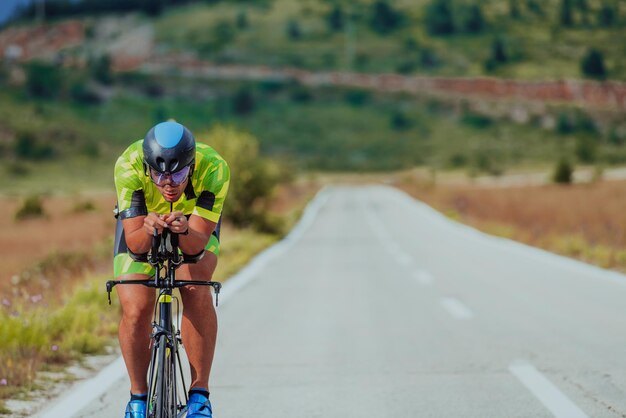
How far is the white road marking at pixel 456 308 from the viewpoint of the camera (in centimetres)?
1043

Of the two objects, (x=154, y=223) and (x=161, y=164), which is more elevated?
(x=161, y=164)

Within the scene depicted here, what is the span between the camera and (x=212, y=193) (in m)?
4.67

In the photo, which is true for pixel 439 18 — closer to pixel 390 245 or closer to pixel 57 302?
pixel 390 245

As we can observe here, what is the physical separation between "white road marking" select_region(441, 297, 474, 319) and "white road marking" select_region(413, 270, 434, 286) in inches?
80.9

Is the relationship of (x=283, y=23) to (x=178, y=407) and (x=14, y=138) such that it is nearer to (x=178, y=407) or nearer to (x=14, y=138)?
(x=14, y=138)

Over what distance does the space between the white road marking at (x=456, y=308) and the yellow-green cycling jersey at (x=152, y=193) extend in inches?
235

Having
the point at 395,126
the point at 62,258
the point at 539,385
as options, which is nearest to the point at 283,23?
the point at 395,126

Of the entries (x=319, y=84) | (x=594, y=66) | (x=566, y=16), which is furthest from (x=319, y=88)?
(x=566, y=16)

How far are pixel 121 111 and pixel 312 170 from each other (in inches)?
986

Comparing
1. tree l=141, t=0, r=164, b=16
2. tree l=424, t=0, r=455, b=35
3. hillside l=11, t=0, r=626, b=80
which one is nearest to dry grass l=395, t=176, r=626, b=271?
hillside l=11, t=0, r=626, b=80

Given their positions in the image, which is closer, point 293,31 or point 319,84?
point 319,84

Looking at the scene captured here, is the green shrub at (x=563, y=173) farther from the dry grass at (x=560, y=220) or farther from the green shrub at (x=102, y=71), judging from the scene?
the green shrub at (x=102, y=71)

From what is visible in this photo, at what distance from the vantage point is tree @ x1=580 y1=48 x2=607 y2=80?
122 metres

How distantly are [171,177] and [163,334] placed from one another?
0.76 metres
